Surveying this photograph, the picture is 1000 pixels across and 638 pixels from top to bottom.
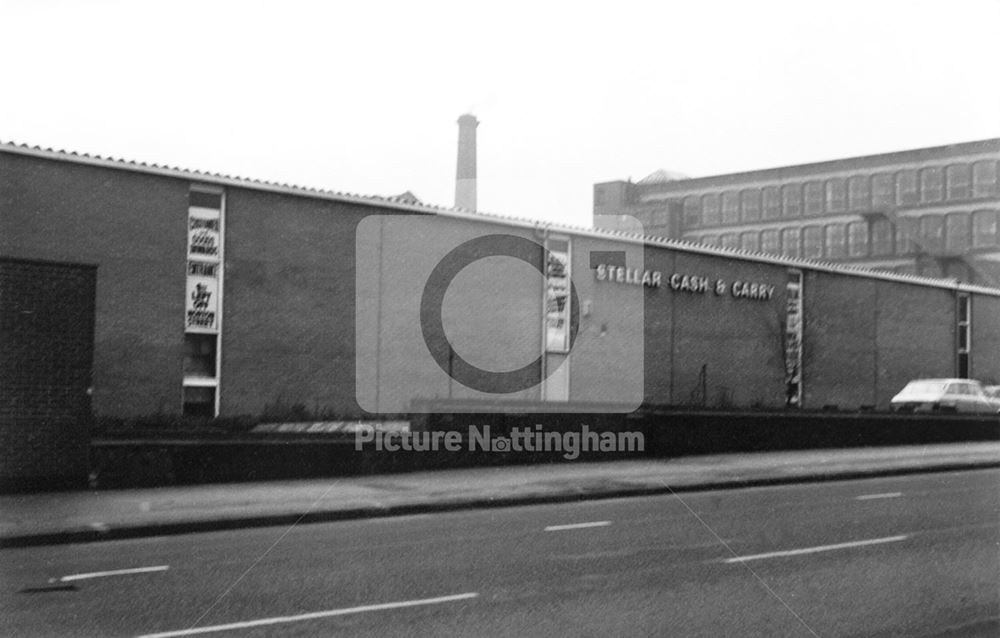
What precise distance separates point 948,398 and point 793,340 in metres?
5.89

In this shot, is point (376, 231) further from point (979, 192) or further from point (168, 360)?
point (979, 192)

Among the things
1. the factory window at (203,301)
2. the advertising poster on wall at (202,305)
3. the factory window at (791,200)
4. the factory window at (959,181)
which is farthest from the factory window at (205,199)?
the factory window at (791,200)

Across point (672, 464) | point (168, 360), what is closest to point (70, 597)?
point (672, 464)

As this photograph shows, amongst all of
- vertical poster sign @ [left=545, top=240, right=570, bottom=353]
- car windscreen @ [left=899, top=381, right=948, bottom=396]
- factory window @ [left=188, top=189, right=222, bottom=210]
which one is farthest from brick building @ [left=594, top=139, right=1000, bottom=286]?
factory window @ [left=188, top=189, right=222, bottom=210]

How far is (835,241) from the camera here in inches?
2896

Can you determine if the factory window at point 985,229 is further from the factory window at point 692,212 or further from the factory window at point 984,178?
the factory window at point 692,212

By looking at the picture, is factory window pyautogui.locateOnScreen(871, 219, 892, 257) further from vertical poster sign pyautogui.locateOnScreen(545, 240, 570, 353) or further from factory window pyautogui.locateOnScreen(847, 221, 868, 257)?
vertical poster sign pyautogui.locateOnScreen(545, 240, 570, 353)

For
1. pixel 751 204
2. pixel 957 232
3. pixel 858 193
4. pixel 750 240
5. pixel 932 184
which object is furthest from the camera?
pixel 751 204

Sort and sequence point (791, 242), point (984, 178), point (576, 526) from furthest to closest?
point (791, 242) < point (984, 178) < point (576, 526)

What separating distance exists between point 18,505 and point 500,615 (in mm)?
8627

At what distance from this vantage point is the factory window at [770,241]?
3029 inches

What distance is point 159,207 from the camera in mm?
24641

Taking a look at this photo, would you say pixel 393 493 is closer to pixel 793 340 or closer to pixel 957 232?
pixel 793 340

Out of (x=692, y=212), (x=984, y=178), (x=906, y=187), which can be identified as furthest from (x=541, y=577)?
(x=692, y=212)
